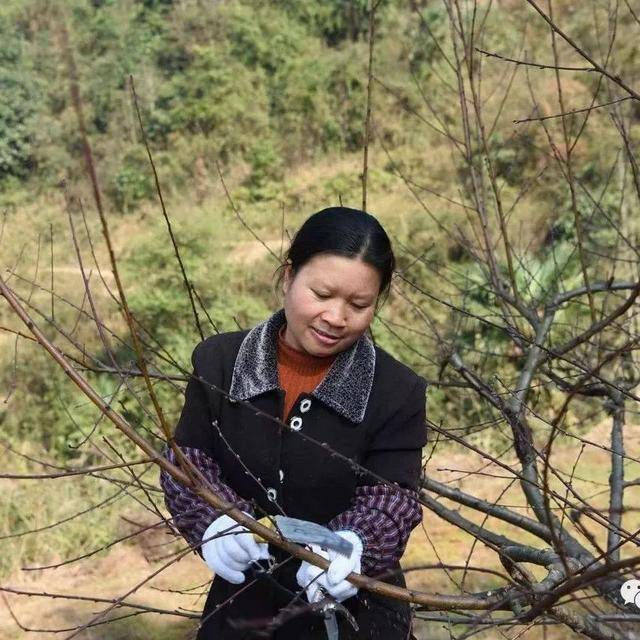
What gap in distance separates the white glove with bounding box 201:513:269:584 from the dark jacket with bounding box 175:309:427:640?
0.10 meters

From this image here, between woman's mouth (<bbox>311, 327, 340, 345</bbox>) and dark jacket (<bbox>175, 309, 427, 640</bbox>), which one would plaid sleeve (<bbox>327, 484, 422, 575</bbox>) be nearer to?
dark jacket (<bbox>175, 309, 427, 640</bbox>)

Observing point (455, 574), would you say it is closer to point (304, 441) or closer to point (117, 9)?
point (304, 441)

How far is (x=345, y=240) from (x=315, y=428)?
1.05 ft

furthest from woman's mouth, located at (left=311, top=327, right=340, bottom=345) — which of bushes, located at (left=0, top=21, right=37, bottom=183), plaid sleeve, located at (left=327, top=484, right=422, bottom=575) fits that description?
bushes, located at (left=0, top=21, right=37, bottom=183)

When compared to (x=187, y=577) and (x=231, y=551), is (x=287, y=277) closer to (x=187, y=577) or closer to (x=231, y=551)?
(x=231, y=551)

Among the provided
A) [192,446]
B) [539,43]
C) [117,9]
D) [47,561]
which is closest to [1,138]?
[117,9]

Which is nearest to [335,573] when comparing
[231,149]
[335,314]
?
[335,314]

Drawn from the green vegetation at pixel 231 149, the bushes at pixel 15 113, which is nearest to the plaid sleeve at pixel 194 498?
the green vegetation at pixel 231 149

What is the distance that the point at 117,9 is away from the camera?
1834 centimetres

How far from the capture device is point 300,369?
1510mm

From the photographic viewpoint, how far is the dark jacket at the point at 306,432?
1440 mm

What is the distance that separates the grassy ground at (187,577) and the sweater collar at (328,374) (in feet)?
5.20

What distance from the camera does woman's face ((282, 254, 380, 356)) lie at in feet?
4.54

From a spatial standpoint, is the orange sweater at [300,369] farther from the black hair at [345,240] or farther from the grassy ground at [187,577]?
the grassy ground at [187,577]
